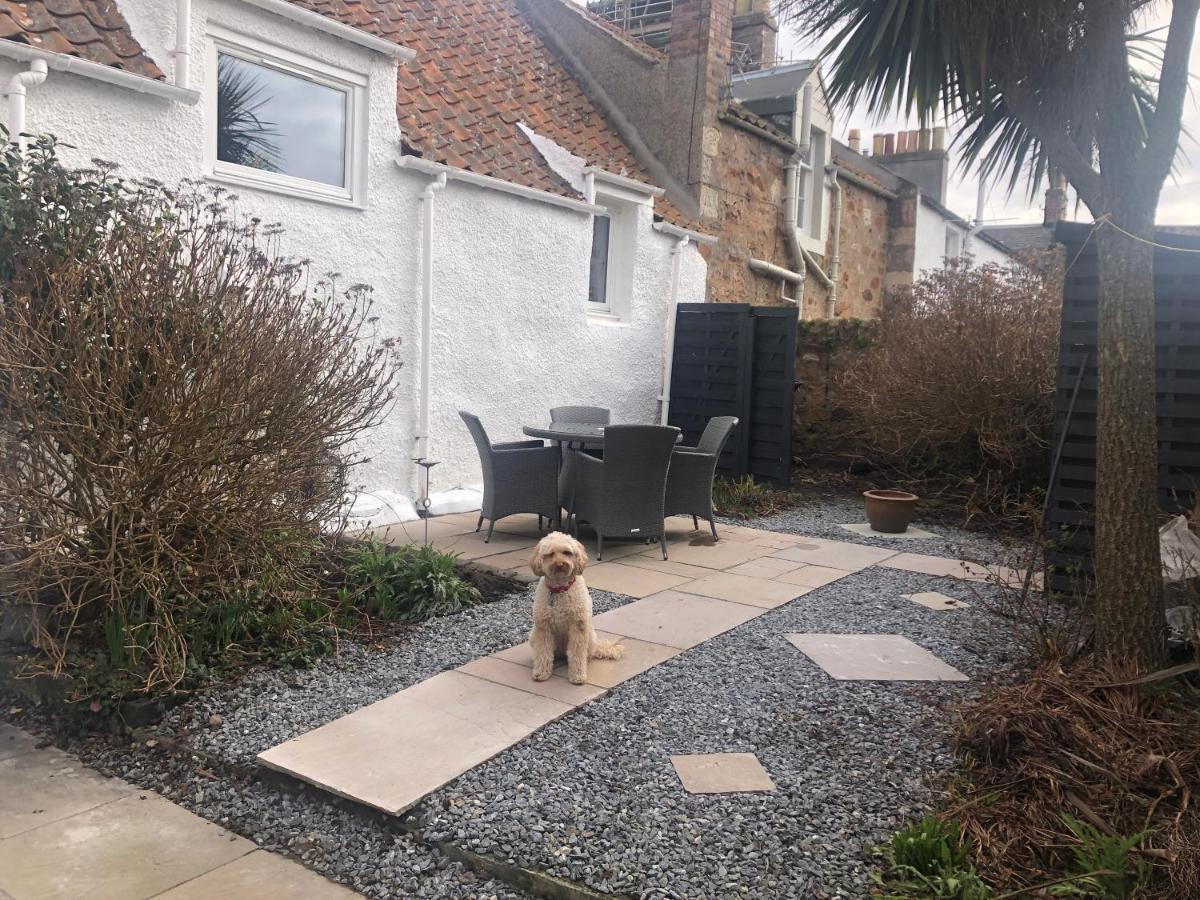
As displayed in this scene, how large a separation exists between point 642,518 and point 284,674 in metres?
2.99

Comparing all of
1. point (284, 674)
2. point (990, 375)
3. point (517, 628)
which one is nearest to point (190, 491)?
point (284, 674)

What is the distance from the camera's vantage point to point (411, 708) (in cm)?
371

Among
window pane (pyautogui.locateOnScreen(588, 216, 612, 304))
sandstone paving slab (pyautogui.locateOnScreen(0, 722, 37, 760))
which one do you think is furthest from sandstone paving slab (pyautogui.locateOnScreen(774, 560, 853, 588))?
window pane (pyautogui.locateOnScreen(588, 216, 612, 304))

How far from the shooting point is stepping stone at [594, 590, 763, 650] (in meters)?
4.70

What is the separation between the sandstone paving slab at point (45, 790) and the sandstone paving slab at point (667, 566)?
145 inches

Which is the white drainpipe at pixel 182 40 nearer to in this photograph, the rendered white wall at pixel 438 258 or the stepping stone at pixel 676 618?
the rendered white wall at pixel 438 258

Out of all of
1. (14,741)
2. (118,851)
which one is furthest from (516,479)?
(118,851)

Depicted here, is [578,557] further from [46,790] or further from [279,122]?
[279,122]

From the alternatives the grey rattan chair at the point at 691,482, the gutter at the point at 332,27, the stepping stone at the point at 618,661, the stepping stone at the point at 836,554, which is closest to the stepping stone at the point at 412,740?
the stepping stone at the point at 618,661

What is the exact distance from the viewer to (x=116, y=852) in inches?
113

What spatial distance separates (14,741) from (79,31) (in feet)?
14.6

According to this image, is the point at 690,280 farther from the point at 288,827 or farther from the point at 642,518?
the point at 288,827

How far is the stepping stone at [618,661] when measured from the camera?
4.05 m

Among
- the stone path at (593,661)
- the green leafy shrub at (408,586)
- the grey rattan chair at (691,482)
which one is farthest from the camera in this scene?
the grey rattan chair at (691,482)
